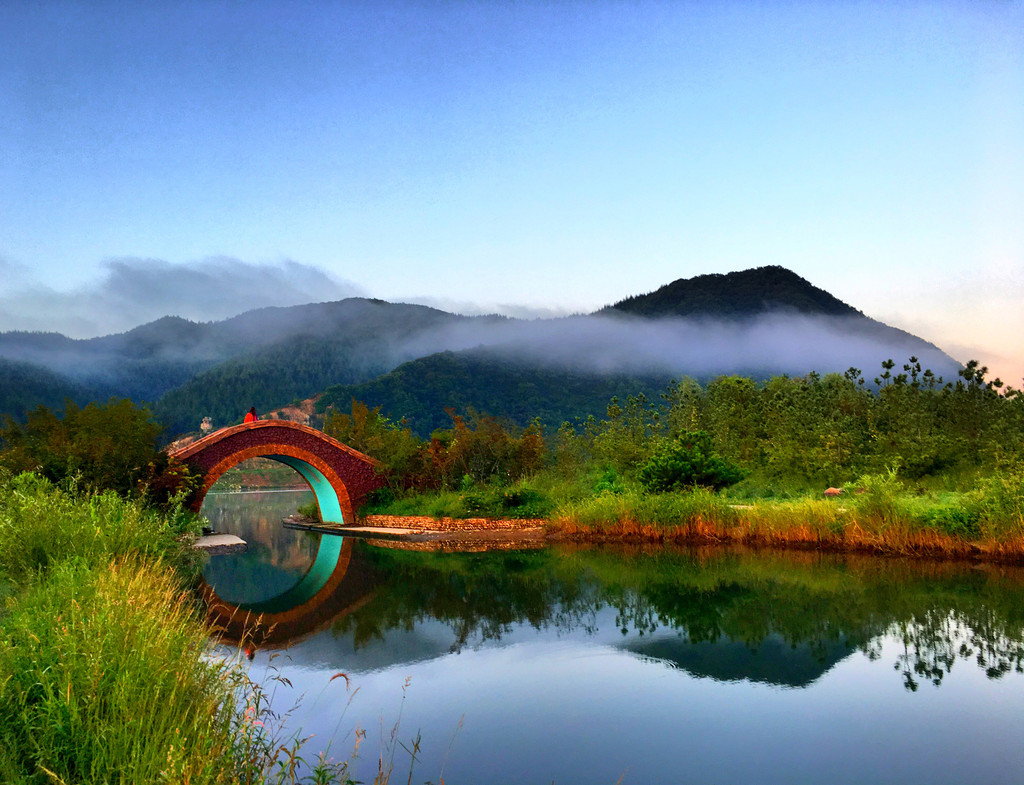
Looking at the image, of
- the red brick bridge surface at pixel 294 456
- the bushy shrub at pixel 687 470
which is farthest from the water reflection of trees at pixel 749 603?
the red brick bridge surface at pixel 294 456

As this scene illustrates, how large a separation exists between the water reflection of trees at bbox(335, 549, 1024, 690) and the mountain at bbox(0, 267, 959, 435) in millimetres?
39789

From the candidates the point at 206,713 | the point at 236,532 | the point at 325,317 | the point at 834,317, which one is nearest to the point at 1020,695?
the point at 206,713

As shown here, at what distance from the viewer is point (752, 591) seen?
427 inches

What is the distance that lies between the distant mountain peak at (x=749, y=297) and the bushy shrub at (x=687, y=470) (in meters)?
63.0

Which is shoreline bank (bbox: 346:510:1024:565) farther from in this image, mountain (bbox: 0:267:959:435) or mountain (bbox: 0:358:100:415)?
mountain (bbox: 0:358:100:415)

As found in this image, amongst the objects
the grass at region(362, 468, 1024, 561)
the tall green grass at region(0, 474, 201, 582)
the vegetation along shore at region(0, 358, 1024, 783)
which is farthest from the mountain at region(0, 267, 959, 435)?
the tall green grass at region(0, 474, 201, 582)

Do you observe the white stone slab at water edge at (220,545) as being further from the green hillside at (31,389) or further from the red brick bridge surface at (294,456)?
the green hillside at (31,389)

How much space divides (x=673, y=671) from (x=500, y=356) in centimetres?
6557

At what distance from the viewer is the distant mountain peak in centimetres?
7731

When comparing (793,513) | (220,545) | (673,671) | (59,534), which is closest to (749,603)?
(673,671)

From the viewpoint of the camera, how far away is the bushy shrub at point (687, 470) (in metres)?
17.2

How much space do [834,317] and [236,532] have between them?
228ft

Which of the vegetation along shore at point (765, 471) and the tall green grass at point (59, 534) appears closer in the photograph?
Result: the tall green grass at point (59, 534)

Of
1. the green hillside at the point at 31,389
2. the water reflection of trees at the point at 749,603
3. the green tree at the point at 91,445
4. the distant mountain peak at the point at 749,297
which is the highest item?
the distant mountain peak at the point at 749,297
